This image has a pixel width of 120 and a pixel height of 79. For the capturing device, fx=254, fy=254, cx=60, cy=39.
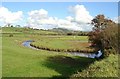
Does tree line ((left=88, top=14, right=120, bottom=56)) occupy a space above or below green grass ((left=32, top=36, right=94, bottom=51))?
above

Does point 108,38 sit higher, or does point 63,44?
point 108,38

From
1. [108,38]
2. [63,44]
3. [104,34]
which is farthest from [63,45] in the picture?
[108,38]

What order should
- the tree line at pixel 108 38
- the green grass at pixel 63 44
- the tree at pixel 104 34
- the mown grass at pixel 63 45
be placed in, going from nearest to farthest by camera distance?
the tree line at pixel 108 38
the tree at pixel 104 34
the mown grass at pixel 63 45
the green grass at pixel 63 44

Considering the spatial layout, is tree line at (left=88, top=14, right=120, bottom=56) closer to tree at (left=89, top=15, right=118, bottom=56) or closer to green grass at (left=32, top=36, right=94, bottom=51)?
tree at (left=89, top=15, right=118, bottom=56)

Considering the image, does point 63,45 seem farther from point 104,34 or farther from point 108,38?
point 108,38

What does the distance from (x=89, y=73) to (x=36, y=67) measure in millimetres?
17485

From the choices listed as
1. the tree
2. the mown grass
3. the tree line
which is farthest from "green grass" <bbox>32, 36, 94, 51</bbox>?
the tree line

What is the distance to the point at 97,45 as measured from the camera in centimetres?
4259

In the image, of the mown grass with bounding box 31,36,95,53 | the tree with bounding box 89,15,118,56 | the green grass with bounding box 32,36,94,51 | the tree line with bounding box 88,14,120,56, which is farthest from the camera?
the green grass with bounding box 32,36,94,51

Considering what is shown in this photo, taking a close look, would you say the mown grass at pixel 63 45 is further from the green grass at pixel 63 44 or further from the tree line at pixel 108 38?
the tree line at pixel 108 38

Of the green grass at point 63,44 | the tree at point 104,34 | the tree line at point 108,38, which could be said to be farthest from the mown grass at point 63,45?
the tree line at point 108,38

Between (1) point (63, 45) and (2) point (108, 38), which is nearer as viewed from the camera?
(2) point (108, 38)

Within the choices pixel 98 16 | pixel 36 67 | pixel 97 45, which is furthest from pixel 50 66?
pixel 98 16

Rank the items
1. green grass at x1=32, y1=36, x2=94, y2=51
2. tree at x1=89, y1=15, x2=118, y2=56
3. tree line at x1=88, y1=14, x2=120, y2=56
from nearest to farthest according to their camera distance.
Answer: tree line at x1=88, y1=14, x2=120, y2=56 < tree at x1=89, y1=15, x2=118, y2=56 < green grass at x1=32, y1=36, x2=94, y2=51
